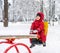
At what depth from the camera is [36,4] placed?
53781mm

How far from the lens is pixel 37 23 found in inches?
362

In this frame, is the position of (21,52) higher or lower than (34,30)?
lower

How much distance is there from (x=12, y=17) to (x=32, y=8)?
4.48 metres

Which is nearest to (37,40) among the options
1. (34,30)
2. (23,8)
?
(34,30)

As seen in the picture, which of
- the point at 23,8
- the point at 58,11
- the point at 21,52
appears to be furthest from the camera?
the point at 58,11

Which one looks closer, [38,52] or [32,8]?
[38,52]

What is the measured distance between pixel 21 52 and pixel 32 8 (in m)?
44.7

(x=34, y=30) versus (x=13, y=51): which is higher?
(x=34, y=30)

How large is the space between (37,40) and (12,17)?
45265mm

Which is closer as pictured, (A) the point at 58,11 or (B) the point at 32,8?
(B) the point at 32,8

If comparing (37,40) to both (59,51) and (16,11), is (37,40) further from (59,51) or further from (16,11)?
(16,11)

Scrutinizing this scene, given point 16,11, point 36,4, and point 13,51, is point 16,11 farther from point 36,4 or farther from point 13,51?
point 13,51

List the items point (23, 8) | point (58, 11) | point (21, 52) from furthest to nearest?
point (58, 11) → point (23, 8) → point (21, 52)

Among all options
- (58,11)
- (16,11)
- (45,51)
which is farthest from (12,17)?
(45,51)
